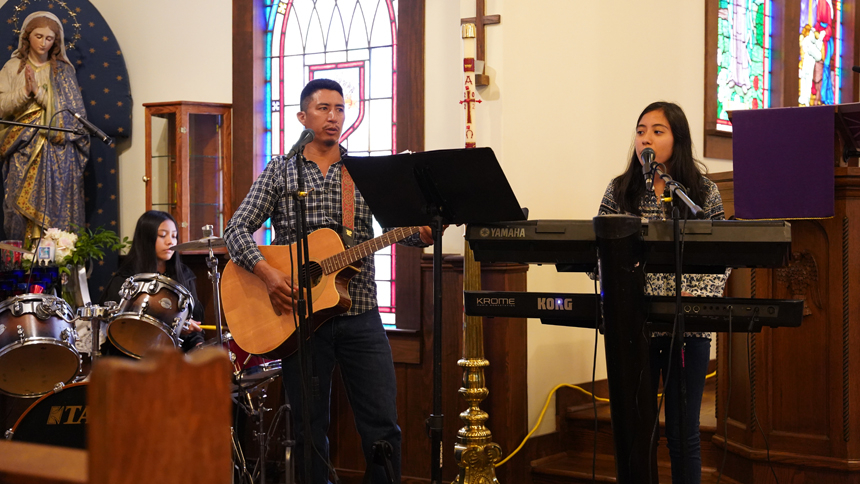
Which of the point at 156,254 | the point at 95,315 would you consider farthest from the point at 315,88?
the point at 156,254

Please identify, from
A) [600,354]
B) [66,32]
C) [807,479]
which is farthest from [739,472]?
[66,32]

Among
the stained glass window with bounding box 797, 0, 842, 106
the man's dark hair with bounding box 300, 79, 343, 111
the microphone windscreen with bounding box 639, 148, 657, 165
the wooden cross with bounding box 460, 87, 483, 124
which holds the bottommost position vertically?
the microphone windscreen with bounding box 639, 148, 657, 165

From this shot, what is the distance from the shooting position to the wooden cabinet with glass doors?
470 cm

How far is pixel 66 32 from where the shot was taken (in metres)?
5.12

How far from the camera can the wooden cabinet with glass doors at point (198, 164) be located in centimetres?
470

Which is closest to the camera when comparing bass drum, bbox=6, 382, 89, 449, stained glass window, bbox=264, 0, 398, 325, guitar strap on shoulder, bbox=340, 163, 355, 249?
guitar strap on shoulder, bbox=340, 163, 355, 249

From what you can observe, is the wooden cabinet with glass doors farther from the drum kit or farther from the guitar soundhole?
the guitar soundhole

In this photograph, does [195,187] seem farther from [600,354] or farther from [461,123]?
[600,354]

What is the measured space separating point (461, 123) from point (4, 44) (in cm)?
336

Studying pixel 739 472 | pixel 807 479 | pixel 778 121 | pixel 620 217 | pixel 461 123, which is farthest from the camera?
pixel 461 123

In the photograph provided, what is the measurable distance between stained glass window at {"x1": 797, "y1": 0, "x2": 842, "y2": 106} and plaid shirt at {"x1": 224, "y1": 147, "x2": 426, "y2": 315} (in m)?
3.97

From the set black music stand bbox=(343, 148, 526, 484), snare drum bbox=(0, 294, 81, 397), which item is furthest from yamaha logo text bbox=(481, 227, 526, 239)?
snare drum bbox=(0, 294, 81, 397)

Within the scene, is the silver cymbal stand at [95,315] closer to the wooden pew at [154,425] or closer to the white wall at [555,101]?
the white wall at [555,101]

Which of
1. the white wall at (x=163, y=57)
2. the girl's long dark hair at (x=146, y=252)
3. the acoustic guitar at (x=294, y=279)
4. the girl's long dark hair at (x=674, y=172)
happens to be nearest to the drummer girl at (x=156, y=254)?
the girl's long dark hair at (x=146, y=252)
